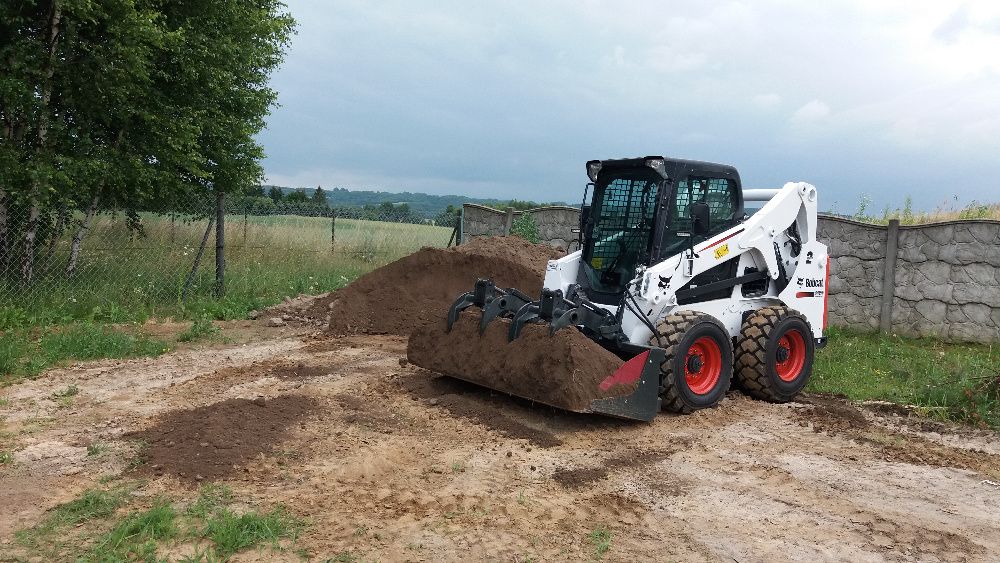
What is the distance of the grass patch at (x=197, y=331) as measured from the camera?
10.4 metres

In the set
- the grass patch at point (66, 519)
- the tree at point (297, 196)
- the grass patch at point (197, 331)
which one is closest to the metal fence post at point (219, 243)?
the grass patch at point (197, 331)

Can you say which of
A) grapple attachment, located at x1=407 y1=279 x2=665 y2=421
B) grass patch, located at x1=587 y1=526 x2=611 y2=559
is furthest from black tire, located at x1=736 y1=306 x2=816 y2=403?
grass patch, located at x1=587 y1=526 x2=611 y2=559

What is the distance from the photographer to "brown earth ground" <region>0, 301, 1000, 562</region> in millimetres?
4461

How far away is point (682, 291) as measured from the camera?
7.56 meters

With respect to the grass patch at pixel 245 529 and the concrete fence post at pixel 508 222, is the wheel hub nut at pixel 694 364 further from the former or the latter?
the concrete fence post at pixel 508 222

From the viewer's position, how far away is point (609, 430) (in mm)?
6684

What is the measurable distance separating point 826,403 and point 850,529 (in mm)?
3530

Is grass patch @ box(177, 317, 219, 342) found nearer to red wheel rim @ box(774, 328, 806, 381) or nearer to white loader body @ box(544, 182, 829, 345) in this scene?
white loader body @ box(544, 182, 829, 345)

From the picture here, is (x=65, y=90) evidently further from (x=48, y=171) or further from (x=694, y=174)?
(x=694, y=174)

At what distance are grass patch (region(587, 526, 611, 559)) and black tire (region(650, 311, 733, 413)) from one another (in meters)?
2.51

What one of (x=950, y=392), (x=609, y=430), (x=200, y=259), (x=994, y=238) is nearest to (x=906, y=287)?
(x=994, y=238)

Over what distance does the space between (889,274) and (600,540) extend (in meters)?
10.1

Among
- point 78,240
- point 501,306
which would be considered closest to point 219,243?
point 78,240

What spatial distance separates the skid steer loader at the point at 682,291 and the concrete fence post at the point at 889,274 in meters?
4.53
